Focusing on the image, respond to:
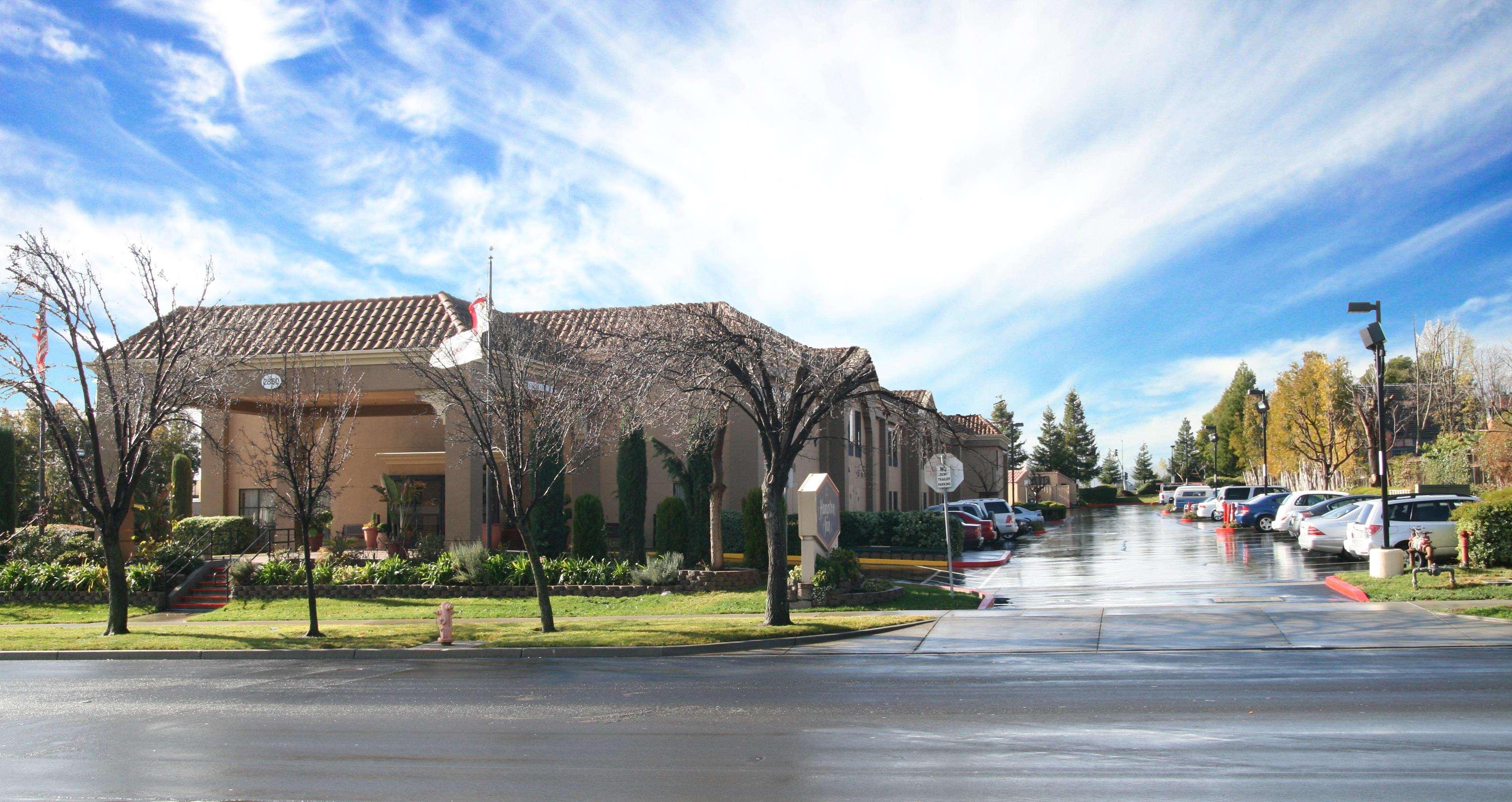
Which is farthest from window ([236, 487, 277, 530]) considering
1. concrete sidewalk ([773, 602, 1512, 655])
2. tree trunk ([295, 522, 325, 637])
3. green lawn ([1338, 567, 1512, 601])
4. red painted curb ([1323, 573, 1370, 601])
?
green lawn ([1338, 567, 1512, 601])

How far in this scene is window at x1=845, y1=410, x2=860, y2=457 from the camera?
36844mm

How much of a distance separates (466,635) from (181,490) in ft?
58.2

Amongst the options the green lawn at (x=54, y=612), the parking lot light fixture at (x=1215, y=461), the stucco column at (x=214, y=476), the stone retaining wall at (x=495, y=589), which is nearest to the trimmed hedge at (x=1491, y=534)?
the stone retaining wall at (x=495, y=589)

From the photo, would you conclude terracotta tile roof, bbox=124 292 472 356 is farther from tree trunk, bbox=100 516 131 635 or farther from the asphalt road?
the asphalt road

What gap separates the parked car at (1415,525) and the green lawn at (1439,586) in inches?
69.4

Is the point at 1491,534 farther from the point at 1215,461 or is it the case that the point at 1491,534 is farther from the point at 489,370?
the point at 1215,461

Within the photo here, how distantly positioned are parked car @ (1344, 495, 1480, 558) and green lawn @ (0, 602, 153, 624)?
26609mm

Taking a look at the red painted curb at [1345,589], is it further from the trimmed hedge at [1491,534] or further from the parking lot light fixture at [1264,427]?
the parking lot light fixture at [1264,427]

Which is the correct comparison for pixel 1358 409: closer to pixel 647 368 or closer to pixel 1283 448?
pixel 1283 448

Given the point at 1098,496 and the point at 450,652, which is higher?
the point at 1098,496

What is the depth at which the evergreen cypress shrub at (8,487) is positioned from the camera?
91.1 feet

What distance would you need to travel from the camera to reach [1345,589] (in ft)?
61.8

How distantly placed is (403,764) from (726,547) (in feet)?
65.8

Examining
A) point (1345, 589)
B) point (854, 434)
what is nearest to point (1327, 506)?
point (1345, 589)
